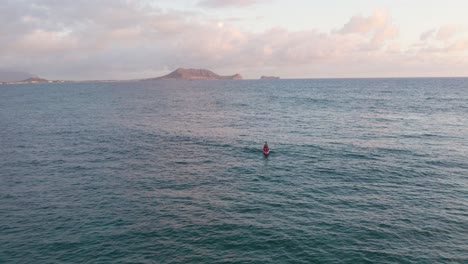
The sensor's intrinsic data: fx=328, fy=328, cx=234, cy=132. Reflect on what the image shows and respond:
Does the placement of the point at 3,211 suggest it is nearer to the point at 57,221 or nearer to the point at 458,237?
the point at 57,221

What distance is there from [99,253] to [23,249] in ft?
24.7

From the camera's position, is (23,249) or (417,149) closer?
(23,249)

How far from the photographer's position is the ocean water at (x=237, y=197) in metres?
30.1

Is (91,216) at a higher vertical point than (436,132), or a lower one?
lower

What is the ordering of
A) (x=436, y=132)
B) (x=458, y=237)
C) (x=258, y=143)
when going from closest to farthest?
1. (x=458, y=237)
2. (x=258, y=143)
3. (x=436, y=132)

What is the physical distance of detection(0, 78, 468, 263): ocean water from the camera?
30.1 m

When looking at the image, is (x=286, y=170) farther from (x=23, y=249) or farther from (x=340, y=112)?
(x=340, y=112)

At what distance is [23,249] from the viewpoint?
30562 millimetres

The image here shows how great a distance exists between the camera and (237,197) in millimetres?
42281

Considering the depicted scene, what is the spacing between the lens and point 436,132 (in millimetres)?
77500

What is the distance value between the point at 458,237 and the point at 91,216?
1502 inches

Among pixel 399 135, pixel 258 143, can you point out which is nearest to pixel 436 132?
pixel 399 135

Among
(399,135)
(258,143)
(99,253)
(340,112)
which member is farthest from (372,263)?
(340,112)

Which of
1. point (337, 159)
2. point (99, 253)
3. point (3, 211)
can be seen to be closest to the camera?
point (99, 253)
